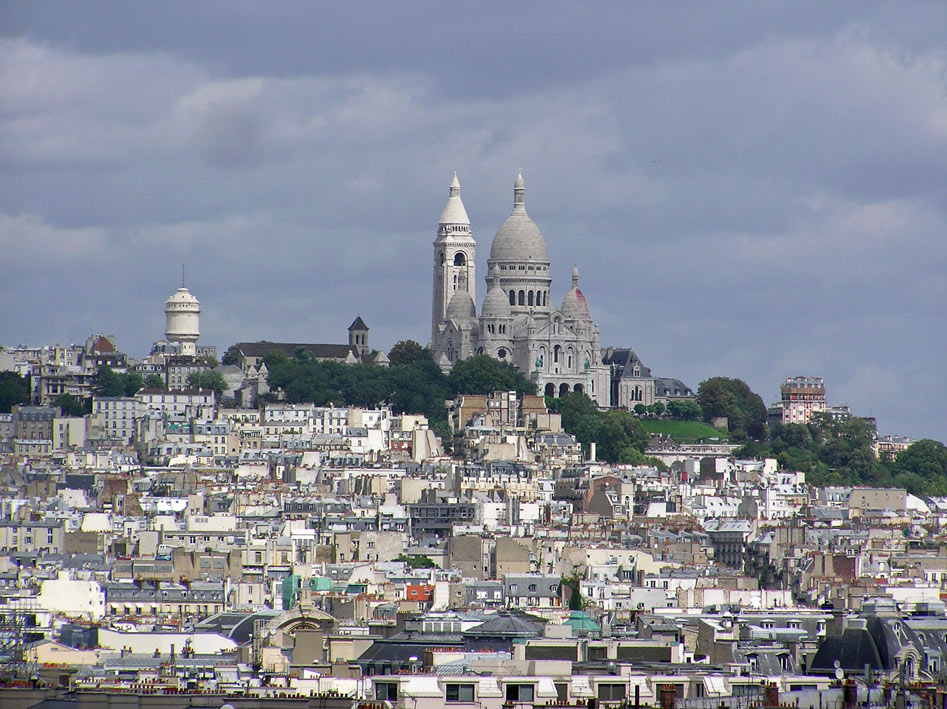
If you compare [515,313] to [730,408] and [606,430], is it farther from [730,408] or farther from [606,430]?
[606,430]

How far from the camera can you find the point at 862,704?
38969mm

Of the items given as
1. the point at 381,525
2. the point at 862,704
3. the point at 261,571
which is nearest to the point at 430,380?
the point at 381,525

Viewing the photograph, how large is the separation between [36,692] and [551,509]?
93063 millimetres

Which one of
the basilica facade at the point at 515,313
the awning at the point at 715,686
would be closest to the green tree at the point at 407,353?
the basilica facade at the point at 515,313

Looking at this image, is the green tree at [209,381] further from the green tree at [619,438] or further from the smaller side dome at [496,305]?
the green tree at [619,438]

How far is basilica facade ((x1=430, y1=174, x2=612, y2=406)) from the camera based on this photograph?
177500mm

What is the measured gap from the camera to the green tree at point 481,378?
551 feet

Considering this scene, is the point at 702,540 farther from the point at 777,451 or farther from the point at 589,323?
the point at 589,323

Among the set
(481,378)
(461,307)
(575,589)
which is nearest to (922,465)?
(481,378)

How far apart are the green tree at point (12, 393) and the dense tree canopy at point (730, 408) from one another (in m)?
37.5

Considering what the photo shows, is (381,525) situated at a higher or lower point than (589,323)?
lower

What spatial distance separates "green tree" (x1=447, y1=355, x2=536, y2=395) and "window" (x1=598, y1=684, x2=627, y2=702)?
414 ft

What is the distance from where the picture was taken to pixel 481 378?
16800cm

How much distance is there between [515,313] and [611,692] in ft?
473
